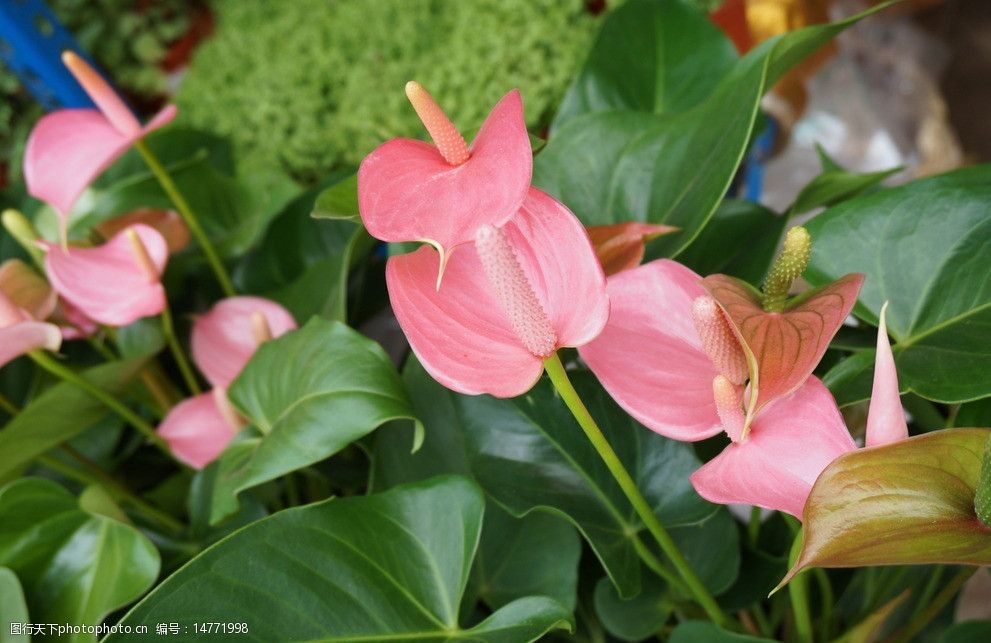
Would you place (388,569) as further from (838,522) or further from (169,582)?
(838,522)

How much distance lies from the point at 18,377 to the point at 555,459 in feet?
1.82

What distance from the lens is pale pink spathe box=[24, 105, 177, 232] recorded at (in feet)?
1.95

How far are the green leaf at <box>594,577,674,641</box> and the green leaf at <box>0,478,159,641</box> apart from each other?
11.4 inches

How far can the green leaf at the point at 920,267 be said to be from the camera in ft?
1.39

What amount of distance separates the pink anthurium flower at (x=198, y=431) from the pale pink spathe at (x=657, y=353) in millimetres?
342

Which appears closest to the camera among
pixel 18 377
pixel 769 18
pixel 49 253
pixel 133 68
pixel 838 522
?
pixel 838 522

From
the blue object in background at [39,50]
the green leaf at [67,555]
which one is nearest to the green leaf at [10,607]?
the green leaf at [67,555]

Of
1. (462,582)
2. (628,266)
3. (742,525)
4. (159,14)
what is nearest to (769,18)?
(742,525)

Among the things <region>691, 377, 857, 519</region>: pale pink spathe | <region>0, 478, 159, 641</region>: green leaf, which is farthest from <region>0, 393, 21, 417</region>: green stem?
<region>691, 377, 857, 519</region>: pale pink spathe

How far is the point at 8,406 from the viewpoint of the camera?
2.26 ft

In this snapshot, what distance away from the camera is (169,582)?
0.41 metres

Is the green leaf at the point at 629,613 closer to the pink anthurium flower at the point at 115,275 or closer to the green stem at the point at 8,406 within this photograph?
the pink anthurium flower at the point at 115,275

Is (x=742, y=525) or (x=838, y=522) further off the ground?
(x=838, y=522)

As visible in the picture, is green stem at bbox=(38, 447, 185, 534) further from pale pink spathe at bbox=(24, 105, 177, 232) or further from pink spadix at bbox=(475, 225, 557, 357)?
pink spadix at bbox=(475, 225, 557, 357)
